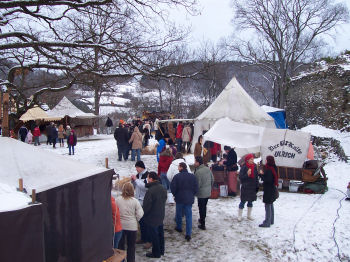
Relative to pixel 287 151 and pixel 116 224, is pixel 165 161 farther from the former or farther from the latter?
pixel 287 151

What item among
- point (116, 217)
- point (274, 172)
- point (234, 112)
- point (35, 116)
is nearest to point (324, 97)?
point (234, 112)

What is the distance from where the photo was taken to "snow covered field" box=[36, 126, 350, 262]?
18.9 ft

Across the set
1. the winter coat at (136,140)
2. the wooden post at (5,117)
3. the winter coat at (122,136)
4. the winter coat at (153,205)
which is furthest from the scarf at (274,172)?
the winter coat at (122,136)

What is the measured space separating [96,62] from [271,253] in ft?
21.2

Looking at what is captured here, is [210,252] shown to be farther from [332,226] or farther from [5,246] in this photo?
[5,246]

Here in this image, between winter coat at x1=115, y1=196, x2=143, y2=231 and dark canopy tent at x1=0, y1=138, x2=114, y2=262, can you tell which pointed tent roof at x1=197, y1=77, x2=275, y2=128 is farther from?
dark canopy tent at x1=0, y1=138, x2=114, y2=262

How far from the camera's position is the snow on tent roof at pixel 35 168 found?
3459mm

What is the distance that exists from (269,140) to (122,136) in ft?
21.4

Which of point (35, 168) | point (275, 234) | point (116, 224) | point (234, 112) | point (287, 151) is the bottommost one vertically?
point (275, 234)

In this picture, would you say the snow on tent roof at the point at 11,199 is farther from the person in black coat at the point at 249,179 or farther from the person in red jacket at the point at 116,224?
the person in black coat at the point at 249,179

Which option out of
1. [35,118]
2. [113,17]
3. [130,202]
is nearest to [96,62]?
[113,17]

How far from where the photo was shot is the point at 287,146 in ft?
33.7

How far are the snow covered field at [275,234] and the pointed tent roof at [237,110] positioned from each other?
5947 mm

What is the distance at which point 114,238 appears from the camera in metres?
4.88
